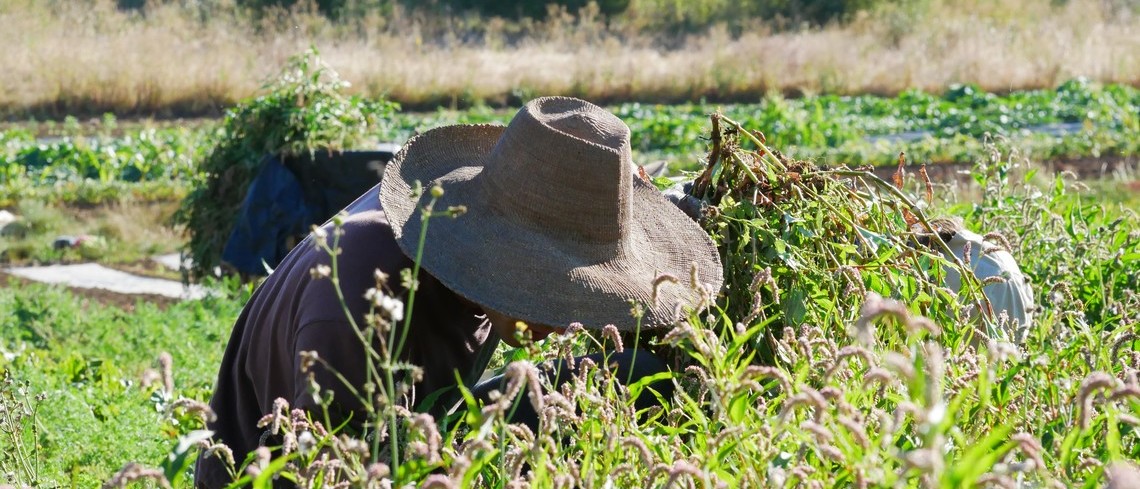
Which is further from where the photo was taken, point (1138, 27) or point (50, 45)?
point (1138, 27)

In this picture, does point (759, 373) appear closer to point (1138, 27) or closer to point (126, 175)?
point (126, 175)

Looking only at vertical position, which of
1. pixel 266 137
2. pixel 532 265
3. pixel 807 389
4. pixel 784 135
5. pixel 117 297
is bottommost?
pixel 784 135

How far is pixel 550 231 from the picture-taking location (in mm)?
2529

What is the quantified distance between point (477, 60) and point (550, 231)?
19.2 metres

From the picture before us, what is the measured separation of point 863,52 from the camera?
23.8 meters

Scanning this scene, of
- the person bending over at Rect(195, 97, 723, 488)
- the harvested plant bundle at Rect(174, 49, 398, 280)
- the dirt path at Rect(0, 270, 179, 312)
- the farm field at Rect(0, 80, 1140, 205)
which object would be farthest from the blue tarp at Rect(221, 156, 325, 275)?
the person bending over at Rect(195, 97, 723, 488)

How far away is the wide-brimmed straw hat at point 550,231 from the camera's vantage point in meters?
2.43

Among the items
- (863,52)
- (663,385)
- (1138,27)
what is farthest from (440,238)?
(1138,27)

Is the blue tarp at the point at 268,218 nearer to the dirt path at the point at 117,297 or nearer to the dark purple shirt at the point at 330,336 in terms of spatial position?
the dirt path at the point at 117,297

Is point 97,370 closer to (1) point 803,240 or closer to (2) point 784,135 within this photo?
(1) point 803,240

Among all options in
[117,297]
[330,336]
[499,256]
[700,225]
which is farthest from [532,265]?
[117,297]

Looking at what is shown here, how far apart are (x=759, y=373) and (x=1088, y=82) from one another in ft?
67.3

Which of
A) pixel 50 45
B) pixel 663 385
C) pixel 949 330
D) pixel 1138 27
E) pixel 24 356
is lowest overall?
pixel 1138 27

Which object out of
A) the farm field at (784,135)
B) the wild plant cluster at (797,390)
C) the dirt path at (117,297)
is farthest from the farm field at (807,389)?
the farm field at (784,135)
